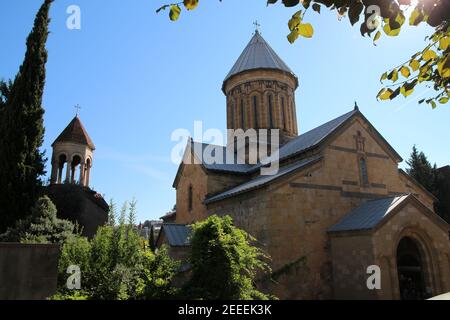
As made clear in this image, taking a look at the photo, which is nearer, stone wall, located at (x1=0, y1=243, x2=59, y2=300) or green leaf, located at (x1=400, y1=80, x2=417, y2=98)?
green leaf, located at (x1=400, y1=80, x2=417, y2=98)

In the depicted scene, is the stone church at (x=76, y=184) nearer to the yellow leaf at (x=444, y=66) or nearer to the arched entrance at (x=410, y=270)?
the arched entrance at (x=410, y=270)

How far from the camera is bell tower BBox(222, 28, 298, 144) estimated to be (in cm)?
1795

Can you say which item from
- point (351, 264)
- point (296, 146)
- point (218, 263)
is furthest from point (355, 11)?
point (296, 146)

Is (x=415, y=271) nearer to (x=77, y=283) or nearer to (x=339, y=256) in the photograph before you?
(x=339, y=256)

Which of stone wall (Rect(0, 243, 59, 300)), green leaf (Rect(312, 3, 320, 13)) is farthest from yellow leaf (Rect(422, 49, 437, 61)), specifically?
stone wall (Rect(0, 243, 59, 300))

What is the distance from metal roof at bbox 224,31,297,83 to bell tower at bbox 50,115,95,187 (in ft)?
31.4

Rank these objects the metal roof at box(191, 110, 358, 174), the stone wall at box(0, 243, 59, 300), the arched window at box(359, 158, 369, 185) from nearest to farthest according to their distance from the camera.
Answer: the stone wall at box(0, 243, 59, 300) < the arched window at box(359, 158, 369, 185) < the metal roof at box(191, 110, 358, 174)

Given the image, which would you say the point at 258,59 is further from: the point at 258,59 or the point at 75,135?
the point at 75,135

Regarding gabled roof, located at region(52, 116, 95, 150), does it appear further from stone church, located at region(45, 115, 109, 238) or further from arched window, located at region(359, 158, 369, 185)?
arched window, located at region(359, 158, 369, 185)

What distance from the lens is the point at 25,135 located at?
13516 mm

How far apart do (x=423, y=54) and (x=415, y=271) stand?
32.6 feet

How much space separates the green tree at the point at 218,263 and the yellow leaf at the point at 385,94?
11.3 feet

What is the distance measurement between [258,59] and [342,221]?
38.2 ft
